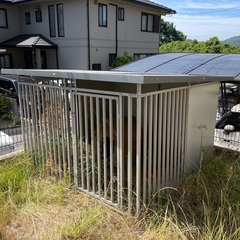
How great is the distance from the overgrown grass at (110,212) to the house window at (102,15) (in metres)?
12.8

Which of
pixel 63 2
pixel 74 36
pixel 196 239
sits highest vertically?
pixel 63 2

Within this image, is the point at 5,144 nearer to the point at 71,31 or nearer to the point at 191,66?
the point at 191,66

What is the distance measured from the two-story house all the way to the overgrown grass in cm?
1207

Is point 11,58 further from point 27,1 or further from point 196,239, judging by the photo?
point 196,239

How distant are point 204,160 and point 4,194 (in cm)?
338

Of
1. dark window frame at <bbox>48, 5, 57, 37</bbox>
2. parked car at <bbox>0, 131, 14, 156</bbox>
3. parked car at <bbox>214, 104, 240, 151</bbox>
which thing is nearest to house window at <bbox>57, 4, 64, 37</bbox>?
dark window frame at <bbox>48, 5, 57, 37</bbox>

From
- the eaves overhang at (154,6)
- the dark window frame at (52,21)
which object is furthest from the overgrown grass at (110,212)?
the eaves overhang at (154,6)

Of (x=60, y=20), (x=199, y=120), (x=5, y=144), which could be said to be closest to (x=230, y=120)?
(x=199, y=120)

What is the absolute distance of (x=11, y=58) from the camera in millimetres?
17156

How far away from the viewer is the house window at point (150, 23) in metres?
18.6

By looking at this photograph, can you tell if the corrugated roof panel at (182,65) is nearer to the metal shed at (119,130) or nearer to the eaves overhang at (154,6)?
the metal shed at (119,130)

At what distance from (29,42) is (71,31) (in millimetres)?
2758

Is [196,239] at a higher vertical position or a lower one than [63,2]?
lower

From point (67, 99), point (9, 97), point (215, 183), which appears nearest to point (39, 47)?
point (9, 97)
